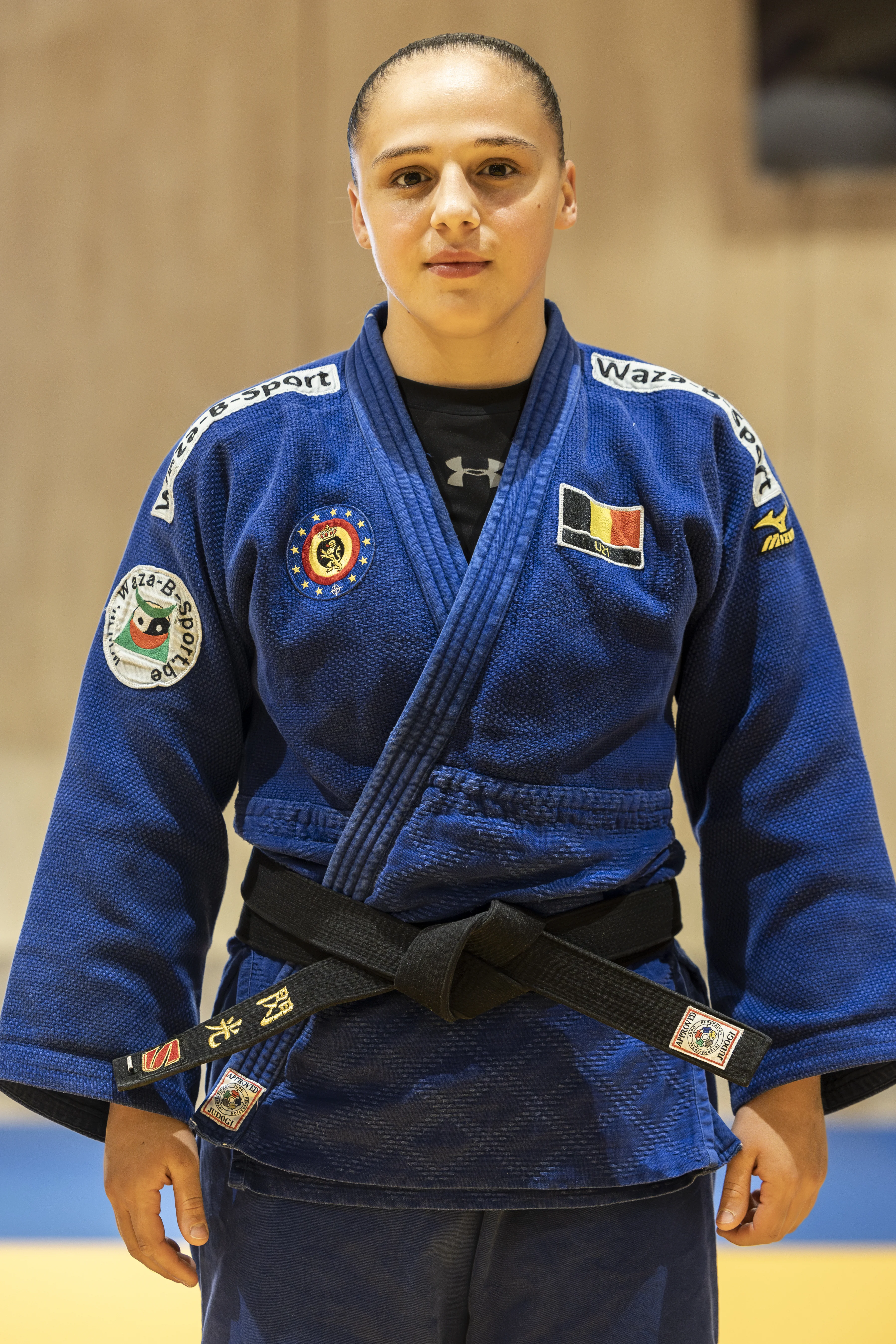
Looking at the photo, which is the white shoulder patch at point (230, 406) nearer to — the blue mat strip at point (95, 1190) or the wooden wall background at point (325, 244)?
the blue mat strip at point (95, 1190)

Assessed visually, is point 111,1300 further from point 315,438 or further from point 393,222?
point 393,222

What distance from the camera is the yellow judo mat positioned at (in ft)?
6.59

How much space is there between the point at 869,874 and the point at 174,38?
10.8 ft

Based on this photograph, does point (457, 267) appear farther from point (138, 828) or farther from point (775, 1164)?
point (775, 1164)

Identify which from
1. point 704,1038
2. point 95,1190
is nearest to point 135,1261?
point 95,1190

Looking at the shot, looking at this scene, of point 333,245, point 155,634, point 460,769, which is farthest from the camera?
point 333,245

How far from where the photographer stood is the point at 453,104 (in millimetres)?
1210

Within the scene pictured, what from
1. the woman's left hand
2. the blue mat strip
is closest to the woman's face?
the woman's left hand

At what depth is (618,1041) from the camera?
1.20 metres

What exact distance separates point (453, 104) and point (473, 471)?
0.35 metres

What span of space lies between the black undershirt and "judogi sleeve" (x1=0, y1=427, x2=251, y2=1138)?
211 mm

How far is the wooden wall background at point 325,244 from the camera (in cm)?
356

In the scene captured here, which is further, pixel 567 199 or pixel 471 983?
pixel 567 199

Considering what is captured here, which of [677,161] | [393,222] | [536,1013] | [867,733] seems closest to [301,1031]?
[536,1013]
